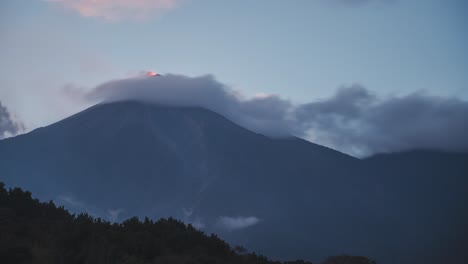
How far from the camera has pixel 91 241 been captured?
24.7 meters

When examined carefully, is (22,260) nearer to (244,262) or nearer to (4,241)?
(4,241)

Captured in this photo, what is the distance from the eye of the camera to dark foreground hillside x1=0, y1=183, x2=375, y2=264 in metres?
22.4

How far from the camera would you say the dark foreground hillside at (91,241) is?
73.4 ft

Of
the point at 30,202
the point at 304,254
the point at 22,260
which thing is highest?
the point at 304,254

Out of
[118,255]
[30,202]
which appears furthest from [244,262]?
[30,202]

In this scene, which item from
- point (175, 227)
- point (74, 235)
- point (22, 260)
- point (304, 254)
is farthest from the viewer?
point (304, 254)

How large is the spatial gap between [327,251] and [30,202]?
168m

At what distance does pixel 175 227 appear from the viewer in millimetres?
33469

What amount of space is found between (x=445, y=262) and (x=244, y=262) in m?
189

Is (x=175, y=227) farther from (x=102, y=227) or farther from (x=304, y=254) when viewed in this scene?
(x=304, y=254)

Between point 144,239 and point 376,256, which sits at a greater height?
point 376,256

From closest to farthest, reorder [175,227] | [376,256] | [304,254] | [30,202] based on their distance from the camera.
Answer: [175,227] < [30,202] < [304,254] < [376,256]

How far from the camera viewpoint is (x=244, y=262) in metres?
28.5

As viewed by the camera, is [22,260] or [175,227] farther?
[175,227]
